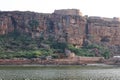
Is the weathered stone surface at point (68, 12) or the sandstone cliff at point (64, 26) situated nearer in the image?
the sandstone cliff at point (64, 26)

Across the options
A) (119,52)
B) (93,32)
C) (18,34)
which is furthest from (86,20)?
(18,34)

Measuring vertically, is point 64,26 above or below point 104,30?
above

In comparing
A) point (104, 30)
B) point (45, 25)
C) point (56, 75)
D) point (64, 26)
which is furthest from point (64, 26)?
point (56, 75)

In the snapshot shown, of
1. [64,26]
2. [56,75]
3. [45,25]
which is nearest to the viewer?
[56,75]

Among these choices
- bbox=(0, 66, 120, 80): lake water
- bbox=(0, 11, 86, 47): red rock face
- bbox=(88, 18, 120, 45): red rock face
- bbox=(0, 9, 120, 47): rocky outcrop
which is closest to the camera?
bbox=(0, 66, 120, 80): lake water

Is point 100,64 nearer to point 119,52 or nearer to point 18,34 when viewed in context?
point 119,52

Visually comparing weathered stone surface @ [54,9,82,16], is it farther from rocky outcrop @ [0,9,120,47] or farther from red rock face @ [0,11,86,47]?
red rock face @ [0,11,86,47]

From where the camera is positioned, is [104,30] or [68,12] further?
[104,30]

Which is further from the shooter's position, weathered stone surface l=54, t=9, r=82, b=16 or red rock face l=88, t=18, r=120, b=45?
red rock face l=88, t=18, r=120, b=45

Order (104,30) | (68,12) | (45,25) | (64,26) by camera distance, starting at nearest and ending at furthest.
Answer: (45,25) < (64,26) < (68,12) < (104,30)

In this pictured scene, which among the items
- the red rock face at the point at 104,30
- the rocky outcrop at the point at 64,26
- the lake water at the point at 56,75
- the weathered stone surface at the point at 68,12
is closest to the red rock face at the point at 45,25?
the rocky outcrop at the point at 64,26

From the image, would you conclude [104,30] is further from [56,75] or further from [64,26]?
[56,75]

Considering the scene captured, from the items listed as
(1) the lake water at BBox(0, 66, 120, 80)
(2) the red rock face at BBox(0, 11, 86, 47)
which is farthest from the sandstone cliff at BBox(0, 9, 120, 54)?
(1) the lake water at BBox(0, 66, 120, 80)

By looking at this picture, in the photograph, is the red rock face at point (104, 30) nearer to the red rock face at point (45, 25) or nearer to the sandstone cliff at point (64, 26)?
the sandstone cliff at point (64, 26)
